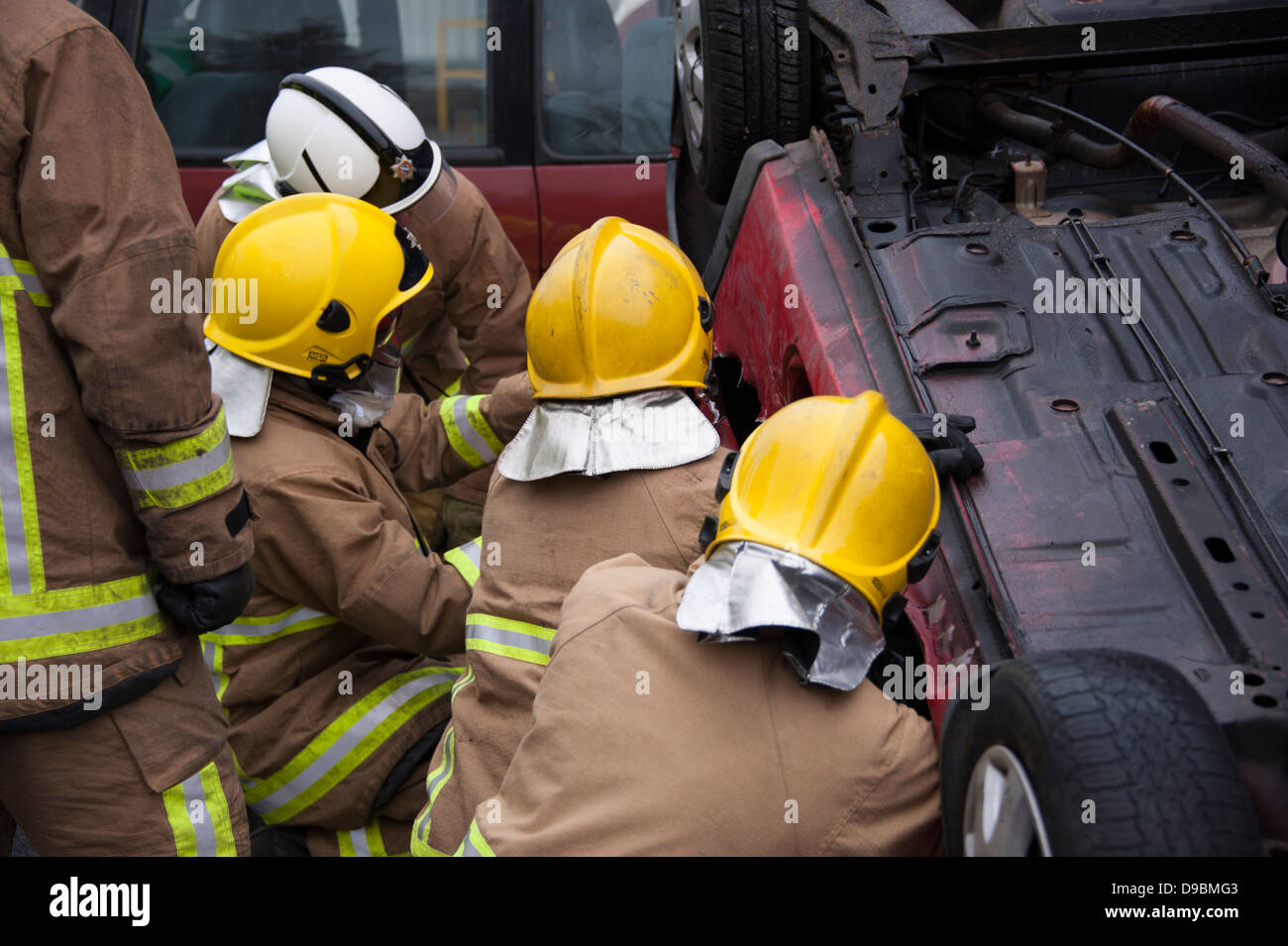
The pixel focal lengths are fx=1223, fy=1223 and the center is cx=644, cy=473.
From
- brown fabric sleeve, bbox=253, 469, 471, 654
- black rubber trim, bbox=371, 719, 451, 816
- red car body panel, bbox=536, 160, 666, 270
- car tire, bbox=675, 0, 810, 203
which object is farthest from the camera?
red car body panel, bbox=536, 160, 666, 270

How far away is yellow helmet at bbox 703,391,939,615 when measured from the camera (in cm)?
160

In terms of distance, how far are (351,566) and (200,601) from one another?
37 cm

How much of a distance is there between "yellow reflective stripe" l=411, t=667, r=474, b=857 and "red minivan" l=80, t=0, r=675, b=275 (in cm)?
265

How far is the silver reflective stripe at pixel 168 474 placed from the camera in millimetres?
1887

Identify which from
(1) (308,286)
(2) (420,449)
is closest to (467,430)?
(2) (420,449)

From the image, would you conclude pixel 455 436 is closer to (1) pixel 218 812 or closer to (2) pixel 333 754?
(2) pixel 333 754

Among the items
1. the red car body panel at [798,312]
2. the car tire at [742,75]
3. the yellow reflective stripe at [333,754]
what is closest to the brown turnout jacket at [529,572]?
the yellow reflective stripe at [333,754]

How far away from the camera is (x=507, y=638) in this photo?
2080 millimetres

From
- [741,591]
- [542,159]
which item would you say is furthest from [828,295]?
[542,159]

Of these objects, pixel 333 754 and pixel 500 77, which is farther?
pixel 500 77

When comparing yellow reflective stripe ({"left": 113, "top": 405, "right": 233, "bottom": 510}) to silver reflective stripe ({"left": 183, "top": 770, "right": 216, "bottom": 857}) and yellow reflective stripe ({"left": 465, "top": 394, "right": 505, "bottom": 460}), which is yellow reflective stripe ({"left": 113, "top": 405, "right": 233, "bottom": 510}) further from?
yellow reflective stripe ({"left": 465, "top": 394, "right": 505, "bottom": 460})

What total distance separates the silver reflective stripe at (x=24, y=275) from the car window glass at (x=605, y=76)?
9.47ft

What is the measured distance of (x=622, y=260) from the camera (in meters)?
2.23

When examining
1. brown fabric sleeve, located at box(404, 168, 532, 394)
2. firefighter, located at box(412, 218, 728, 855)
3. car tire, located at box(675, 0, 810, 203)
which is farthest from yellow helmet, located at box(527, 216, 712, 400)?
brown fabric sleeve, located at box(404, 168, 532, 394)
